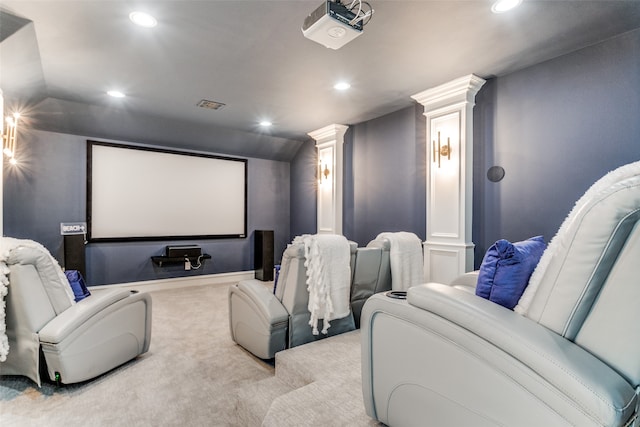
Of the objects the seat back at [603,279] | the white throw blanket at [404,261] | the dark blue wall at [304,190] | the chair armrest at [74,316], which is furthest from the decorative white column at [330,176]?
the seat back at [603,279]

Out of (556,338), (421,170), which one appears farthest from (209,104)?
(556,338)

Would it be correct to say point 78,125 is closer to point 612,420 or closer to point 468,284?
point 468,284

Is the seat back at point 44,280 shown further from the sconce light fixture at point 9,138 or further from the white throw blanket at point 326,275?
the sconce light fixture at point 9,138

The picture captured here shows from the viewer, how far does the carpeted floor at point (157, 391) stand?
6.10ft

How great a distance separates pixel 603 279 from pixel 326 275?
157cm

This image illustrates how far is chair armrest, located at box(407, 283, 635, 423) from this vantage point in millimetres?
792

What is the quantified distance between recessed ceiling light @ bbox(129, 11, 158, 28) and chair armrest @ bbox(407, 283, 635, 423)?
2.65 meters

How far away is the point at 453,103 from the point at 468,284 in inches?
90.8

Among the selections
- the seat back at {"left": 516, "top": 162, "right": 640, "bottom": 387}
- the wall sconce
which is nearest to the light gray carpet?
the seat back at {"left": 516, "top": 162, "right": 640, "bottom": 387}

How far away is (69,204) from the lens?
4520 millimetres

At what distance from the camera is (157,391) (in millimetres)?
2143

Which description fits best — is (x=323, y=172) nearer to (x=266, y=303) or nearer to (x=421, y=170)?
(x=421, y=170)

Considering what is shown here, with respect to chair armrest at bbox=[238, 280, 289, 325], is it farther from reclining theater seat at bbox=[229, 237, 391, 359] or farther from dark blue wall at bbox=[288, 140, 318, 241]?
dark blue wall at bbox=[288, 140, 318, 241]

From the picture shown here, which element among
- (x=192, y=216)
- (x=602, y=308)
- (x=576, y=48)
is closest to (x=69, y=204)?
(x=192, y=216)
